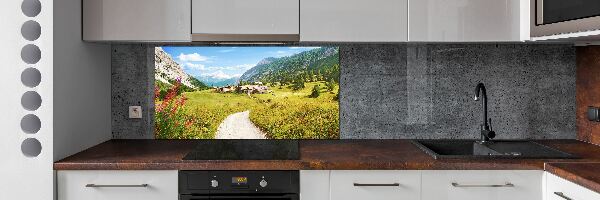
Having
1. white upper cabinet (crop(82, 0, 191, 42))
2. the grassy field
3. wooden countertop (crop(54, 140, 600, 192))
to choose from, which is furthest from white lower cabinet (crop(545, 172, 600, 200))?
white upper cabinet (crop(82, 0, 191, 42))

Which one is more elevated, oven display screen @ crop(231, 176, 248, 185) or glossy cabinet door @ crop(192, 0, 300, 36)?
glossy cabinet door @ crop(192, 0, 300, 36)

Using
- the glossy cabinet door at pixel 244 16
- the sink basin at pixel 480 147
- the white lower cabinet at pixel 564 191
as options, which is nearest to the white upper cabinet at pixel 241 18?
the glossy cabinet door at pixel 244 16

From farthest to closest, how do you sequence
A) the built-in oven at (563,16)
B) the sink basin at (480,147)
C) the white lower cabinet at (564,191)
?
1. the sink basin at (480,147)
2. the built-in oven at (563,16)
3. the white lower cabinet at (564,191)

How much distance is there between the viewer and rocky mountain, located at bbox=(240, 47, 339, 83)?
126 inches

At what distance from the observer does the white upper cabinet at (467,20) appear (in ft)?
9.19

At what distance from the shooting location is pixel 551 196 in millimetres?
2398

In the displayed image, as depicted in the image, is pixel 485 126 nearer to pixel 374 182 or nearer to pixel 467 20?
pixel 467 20
